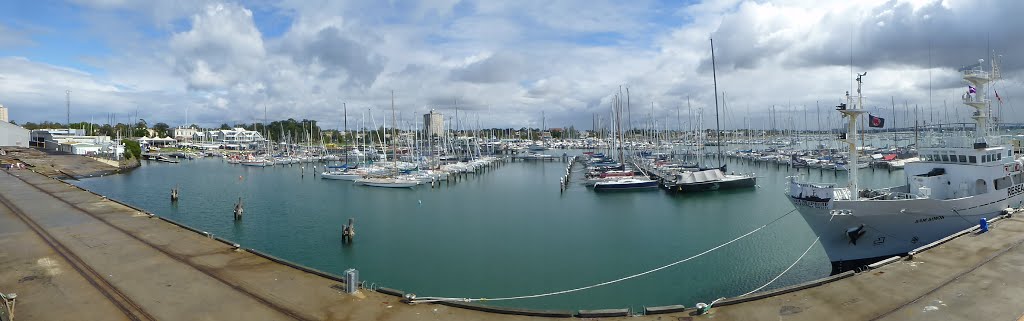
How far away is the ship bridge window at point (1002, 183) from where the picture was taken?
68.1 feet

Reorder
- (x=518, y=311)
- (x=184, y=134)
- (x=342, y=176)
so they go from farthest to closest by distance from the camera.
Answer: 1. (x=184, y=134)
2. (x=342, y=176)
3. (x=518, y=311)

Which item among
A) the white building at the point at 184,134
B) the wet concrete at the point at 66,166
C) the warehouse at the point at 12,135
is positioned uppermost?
the white building at the point at 184,134

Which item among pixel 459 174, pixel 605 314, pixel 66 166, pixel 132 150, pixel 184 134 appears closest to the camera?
pixel 605 314

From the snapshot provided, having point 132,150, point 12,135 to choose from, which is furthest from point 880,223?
point 12,135

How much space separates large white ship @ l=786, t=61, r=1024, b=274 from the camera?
719 inches

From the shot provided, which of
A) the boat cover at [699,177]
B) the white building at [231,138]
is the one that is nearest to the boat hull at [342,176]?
the boat cover at [699,177]

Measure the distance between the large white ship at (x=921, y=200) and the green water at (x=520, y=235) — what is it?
85.7 inches

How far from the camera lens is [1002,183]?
21031 mm

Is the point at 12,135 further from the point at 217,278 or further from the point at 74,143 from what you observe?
the point at 217,278

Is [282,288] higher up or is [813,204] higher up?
[813,204]

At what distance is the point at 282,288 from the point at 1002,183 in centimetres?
2792

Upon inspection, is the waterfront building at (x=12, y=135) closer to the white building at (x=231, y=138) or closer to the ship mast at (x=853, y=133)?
the white building at (x=231, y=138)

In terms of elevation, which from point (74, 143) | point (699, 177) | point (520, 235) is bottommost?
point (520, 235)

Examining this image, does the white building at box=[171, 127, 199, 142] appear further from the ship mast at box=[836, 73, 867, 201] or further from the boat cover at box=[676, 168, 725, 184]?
the ship mast at box=[836, 73, 867, 201]
